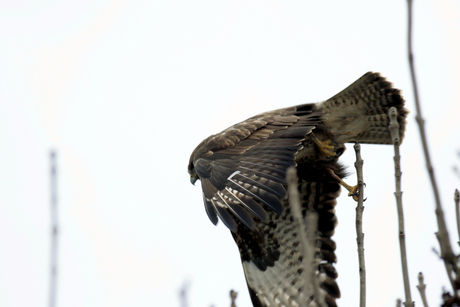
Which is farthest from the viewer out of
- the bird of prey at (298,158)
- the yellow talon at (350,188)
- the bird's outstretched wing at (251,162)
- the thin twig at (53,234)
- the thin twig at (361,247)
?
the yellow talon at (350,188)

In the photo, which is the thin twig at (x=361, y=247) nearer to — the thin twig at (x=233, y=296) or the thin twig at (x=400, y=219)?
the thin twig at (x=400, y=219)

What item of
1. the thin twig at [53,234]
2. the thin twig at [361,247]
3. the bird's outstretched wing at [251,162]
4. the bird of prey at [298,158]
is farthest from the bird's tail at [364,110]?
the thin twig at [53,234]

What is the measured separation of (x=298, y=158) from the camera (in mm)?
5410

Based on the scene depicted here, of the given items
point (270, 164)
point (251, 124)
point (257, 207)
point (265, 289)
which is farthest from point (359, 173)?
point (265, 289)

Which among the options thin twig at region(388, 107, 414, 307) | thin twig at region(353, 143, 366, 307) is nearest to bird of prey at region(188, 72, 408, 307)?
thin twig at region(353, 143, 366, 307)

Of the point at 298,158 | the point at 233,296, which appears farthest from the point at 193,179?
the point at 233,296

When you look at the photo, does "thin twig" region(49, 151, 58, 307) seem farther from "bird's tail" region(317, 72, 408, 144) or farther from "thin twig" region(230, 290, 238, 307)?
"bird's tail" region(317, 72, 408, 144)

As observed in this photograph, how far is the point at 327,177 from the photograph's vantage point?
546cm

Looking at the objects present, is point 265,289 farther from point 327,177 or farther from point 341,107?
point 341,107

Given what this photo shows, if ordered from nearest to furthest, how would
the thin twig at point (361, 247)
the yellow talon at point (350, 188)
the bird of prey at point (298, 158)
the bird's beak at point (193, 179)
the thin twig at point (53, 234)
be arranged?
the thin twig at point (53, 234)
the thin twig at point (361, 247)
the bird of prey at point (298, 158)
the yellow talon at point (350, 188)
the bird's beak at point (193, 179)

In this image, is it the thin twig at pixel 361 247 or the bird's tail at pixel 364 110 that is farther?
the bird's tail at pixel 364 110

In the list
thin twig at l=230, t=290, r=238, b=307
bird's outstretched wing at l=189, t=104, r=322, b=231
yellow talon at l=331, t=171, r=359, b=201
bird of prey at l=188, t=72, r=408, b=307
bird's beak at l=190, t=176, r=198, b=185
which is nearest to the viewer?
thin twig at l=230, t=290, r=238, b=307

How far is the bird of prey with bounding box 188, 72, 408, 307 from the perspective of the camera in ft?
15.8

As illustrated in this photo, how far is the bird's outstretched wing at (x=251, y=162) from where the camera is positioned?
13.2 feet
